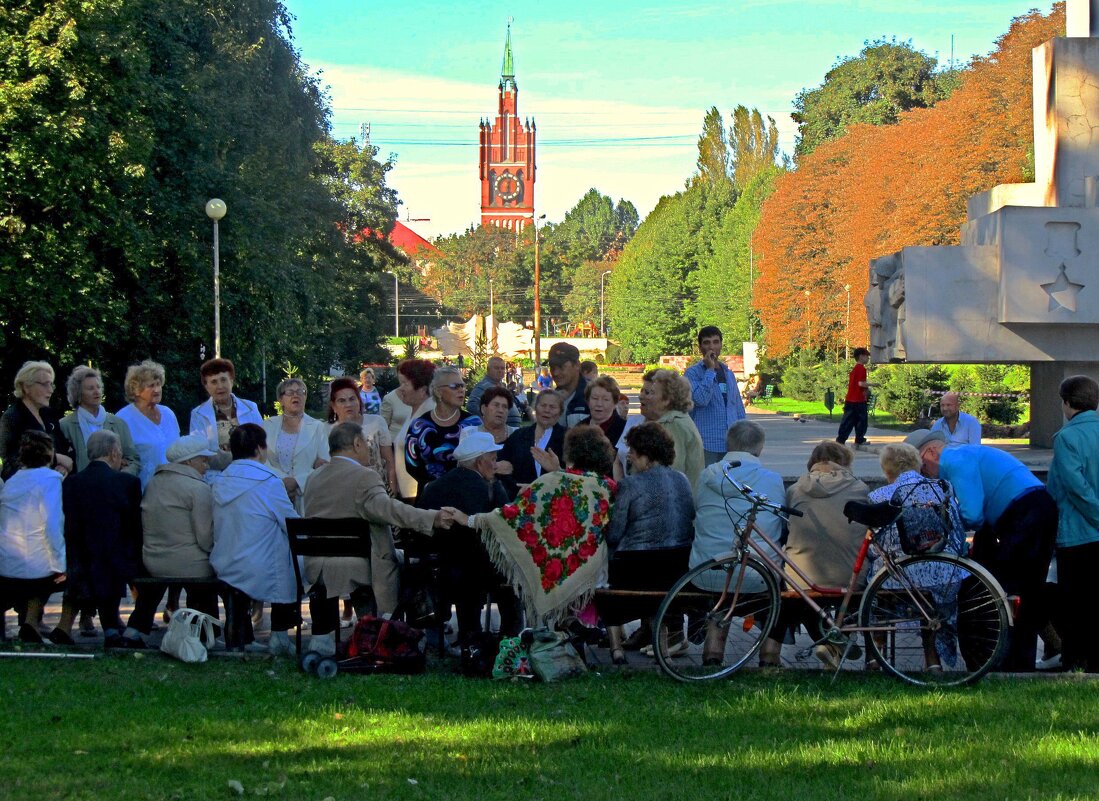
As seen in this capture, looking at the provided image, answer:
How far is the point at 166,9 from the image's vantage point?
92.8 feet

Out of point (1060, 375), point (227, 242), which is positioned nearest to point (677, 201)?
point (227, 242)

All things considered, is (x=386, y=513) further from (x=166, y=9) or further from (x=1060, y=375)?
(x=166, y=9)

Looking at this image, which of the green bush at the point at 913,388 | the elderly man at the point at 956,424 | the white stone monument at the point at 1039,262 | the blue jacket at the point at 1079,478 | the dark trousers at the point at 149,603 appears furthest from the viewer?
the green bush at the point at 913,388

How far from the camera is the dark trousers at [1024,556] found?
743 cm

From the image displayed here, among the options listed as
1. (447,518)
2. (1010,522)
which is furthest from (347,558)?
(1010,522)

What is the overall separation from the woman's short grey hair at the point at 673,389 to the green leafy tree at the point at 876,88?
185 feet

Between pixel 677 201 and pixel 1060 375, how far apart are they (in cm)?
8054

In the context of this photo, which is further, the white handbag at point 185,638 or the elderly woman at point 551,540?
the white handbag at point 185,638

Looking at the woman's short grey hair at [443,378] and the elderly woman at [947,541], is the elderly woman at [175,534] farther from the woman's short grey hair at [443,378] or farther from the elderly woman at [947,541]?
the elderly woman at [947,541]

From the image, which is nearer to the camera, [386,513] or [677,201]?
[386,513]

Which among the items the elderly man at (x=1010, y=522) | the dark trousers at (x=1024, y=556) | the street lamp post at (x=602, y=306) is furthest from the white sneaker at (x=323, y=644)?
the street lamp post at (x=602, y=306)

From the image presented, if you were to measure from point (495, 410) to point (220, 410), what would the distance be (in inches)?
87.7

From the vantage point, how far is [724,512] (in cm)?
766

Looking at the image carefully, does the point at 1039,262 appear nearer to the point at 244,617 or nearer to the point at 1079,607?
the point at 1079,607
